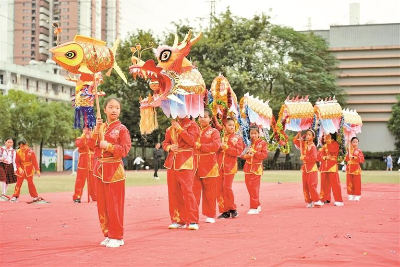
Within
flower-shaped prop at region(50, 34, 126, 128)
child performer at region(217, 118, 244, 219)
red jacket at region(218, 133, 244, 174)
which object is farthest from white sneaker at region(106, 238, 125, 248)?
red jacket at region(218, 133, 244, 174)

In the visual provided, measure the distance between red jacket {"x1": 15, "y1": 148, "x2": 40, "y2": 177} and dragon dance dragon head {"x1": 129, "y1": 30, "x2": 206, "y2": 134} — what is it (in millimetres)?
5923

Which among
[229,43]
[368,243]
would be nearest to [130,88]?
[229,43]

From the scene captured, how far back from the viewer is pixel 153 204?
12961mm

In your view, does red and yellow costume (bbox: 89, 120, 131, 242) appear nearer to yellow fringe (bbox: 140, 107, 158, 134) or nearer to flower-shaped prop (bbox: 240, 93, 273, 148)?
yellow fringe (bbox: 140, 107, 158, 134)

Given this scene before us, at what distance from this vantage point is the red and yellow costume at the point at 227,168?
33.4 feet

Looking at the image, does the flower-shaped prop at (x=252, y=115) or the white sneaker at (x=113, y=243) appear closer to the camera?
the white sneaker at (x=113, y=243)

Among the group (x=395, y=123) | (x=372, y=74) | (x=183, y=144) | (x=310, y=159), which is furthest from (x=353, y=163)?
(x=372, y=74)

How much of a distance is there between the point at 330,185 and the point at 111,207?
737 cm

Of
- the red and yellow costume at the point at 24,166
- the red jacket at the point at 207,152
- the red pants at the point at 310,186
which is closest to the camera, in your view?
the red jacket at the point at 207,152

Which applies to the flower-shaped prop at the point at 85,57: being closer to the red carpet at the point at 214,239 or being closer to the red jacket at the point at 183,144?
the red jacket at the point at 183,144

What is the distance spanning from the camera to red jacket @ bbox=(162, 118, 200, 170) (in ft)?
27.7

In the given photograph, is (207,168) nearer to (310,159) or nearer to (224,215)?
(224,215)

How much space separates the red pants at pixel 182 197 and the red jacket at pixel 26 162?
6.02m

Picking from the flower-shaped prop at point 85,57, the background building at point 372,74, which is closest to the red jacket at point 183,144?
the flower-shaped prop at point 85,57
